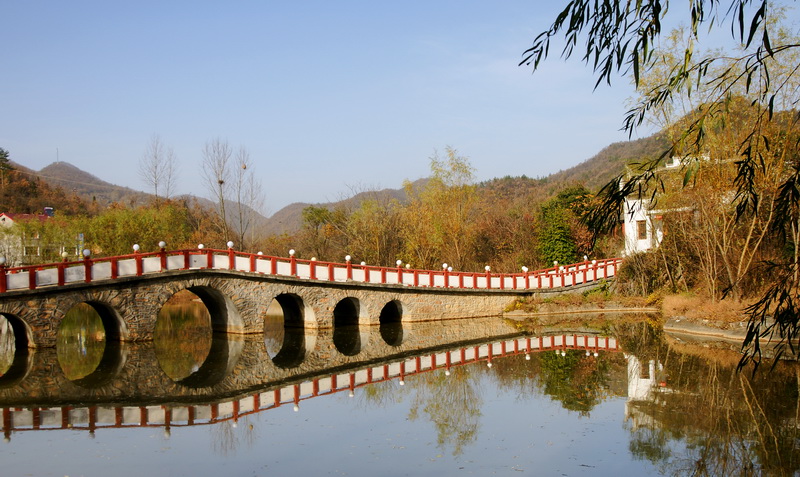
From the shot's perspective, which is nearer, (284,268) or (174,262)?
(174,262)

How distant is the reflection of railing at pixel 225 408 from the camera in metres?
12.2

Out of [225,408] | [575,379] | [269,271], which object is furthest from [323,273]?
[225,408]

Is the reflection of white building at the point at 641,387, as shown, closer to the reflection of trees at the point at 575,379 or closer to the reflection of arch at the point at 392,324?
the reflection of trees at the point at 575,379

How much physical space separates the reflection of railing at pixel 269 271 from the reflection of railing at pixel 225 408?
22.4 feet

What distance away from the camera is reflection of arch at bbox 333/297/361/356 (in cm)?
2145

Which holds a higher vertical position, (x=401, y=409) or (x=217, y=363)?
(x=217, y=363)

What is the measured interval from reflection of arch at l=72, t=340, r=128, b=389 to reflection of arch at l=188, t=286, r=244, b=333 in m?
3.17

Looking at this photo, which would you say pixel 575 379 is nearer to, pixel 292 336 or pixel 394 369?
pixel 394 369

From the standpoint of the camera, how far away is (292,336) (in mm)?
24656

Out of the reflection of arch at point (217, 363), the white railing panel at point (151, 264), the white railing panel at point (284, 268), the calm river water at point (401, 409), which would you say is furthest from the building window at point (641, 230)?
the white railing panel at point (151, 264)

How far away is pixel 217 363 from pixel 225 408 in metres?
5.54

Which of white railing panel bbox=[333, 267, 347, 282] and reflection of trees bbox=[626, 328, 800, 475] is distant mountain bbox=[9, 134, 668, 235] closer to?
white railing panel bbox=[333, 267, 347, 282]

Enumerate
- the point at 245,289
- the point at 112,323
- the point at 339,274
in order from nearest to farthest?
the point at 112,323
the point at 245,289
the point at 339,274

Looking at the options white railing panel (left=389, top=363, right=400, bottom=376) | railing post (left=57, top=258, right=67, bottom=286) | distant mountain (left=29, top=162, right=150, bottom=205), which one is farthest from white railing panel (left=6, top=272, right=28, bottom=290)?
distant mountain (left=29, top=162, right=150, bottom=205)
